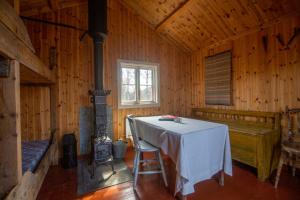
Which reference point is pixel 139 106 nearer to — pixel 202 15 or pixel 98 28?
pixel 98 28

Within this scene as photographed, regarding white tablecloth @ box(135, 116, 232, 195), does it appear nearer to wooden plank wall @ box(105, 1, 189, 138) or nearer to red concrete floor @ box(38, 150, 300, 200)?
red concrete floor @ box(38, 150, 300, 200)

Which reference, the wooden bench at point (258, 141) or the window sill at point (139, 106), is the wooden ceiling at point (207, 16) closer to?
the wooden bench at point (258, 141)

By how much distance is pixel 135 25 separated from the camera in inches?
161

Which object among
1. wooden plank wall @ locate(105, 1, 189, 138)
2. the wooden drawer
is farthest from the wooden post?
the wooden drawer

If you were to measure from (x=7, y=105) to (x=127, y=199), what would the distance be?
162 centimetres

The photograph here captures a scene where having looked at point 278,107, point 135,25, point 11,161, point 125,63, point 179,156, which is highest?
point 135,25

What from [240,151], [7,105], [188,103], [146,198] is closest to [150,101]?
[188,103]

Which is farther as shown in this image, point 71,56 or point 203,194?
point 71,56

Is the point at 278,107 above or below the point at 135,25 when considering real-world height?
below

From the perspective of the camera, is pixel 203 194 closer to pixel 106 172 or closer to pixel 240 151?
pixel 240 151

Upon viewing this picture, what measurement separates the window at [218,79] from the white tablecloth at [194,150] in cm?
185

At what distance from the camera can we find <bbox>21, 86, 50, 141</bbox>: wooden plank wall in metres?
3.09

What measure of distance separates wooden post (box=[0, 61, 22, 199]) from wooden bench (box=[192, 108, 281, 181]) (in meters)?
2.90

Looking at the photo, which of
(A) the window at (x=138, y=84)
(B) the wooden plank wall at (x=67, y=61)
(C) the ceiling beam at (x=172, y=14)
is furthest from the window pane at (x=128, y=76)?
(C) the ceiling beam at (x=172, y=14)
